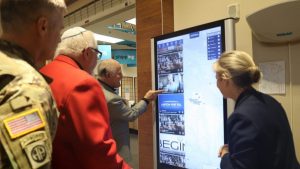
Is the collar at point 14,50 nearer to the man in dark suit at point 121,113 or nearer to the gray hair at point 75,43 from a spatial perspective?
the gray hair at point 75,43

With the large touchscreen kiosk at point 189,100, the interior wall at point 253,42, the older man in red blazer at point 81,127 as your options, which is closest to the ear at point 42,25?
the older man in red blazer at point 81,127

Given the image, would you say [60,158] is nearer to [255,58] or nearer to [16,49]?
[16,49]

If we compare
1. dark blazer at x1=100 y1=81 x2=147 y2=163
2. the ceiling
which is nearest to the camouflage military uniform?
dark blazer at x1=100 y1=81 x2=147 y2=163

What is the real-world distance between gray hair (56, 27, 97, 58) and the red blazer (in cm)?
26

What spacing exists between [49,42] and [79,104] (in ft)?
0.95

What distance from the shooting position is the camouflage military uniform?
2.50 feet

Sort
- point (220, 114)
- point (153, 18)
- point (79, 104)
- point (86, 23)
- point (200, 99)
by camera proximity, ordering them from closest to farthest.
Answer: point (79, 104), point (220, 114), point (200, 99), point (153, 18), point (86, 23)

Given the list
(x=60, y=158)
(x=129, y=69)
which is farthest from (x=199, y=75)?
(x=129, y=69)

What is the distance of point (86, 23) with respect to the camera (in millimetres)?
5066

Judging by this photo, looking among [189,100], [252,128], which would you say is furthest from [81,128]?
[189,100]

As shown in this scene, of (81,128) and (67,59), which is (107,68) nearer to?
(67,59)

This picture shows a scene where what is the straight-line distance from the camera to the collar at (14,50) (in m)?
0.96

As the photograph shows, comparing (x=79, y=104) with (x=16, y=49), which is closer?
(x=16, y=49)

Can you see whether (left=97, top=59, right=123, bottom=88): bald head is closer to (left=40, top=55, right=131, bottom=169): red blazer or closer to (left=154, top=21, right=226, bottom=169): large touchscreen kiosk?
(left=154, top=21, right=226, bottom=169): large touchscreen kiosk
